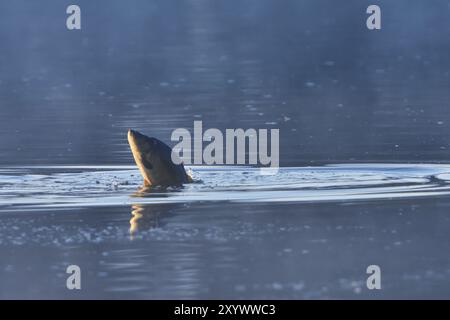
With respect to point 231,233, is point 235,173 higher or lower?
higher

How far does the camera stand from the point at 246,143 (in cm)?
2453

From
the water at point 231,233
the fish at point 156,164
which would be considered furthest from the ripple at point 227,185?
the fish at point 156,164

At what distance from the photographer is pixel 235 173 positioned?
65.8 ft

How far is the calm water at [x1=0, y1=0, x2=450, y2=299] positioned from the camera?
13.4m

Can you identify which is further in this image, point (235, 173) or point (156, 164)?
point (235, 173)

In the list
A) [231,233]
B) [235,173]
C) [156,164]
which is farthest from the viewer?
[235,173]

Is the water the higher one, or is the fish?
the fish

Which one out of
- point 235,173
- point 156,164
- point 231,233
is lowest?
point 231,233

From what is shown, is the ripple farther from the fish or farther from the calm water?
the fish

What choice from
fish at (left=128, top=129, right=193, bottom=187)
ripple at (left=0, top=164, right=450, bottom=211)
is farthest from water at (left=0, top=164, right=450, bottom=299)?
fish at (left=128, top=129, right=193, bottom=187)

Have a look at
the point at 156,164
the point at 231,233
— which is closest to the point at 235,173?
the point at 156,164

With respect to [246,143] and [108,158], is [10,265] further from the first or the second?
[246,143]

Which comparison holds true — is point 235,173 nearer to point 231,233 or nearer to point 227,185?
point 227,185

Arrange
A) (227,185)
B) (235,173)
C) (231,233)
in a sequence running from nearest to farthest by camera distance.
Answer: (231,233) < (227,185) < (235,173)
